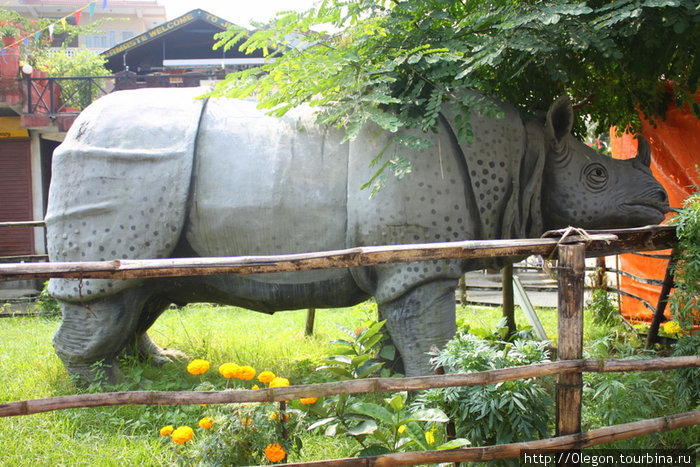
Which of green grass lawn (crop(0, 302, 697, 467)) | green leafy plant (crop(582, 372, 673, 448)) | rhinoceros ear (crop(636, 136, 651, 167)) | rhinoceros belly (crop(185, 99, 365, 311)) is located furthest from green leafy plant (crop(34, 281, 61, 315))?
rhinoceros ear (crop(636, 136, 651, 167))

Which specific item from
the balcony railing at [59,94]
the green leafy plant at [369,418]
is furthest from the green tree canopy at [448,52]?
the balcony railing at [59,94]

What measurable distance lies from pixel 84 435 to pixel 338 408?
4.75 feet

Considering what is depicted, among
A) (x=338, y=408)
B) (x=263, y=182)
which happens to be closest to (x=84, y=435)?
(x=338, y=408)

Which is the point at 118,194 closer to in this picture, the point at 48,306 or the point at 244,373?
the point at 244,373

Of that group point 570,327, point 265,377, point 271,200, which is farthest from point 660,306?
point 265,377

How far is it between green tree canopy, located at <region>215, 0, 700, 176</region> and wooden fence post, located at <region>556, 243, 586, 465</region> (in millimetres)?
1139

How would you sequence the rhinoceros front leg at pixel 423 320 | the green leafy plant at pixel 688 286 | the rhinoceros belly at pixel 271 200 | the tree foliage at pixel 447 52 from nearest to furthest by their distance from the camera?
the green leafy plant at pixel 688 286 < the tree foliage at pixel 447 52 < the rhinoceros front leg at pixel 423 320 < the rhinoceros belly at pixel 271 200

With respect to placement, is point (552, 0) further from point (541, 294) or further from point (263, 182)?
point (541, 294)

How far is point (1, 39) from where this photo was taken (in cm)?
1047

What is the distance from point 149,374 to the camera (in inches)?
174

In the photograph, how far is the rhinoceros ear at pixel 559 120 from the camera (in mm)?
3770

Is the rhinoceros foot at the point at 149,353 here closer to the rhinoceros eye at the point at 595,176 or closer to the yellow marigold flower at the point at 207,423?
the yellow marigold flower at the point at 207,423

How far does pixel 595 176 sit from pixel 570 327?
160 centimetres

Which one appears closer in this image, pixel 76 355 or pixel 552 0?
pixel 552 0
